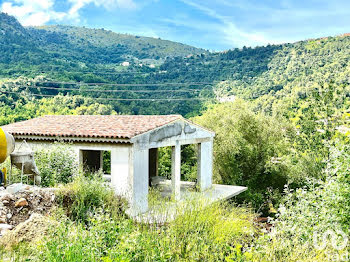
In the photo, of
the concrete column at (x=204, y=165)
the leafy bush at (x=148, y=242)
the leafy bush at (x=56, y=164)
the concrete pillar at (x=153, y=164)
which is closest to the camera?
the leafy bush at (x=148, y=242)

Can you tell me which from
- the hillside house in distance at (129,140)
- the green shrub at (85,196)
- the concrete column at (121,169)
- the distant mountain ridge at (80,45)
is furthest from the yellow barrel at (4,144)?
the distant mountain ridge at (80,45)

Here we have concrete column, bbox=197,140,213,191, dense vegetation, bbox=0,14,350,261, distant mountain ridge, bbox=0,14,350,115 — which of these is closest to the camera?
dense vegetation, bbox=0,14,350,261

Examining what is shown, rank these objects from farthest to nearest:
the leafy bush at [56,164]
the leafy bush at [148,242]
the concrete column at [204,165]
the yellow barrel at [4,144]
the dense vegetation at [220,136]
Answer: the concrete column at [204,165]
the leafy bush at [56,164]
the yellow barrel at [4,144]
the dense vegetation at [220,136]
the leafy bush at [148,242]

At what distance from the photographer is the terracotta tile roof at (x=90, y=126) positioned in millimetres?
14156

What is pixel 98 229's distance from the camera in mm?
6652

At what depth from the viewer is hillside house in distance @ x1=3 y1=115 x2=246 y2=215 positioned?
44.7 feet

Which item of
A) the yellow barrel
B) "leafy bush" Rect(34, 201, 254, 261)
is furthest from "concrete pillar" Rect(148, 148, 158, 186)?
"leafy bush" Rect(34, 201, 254, 261)

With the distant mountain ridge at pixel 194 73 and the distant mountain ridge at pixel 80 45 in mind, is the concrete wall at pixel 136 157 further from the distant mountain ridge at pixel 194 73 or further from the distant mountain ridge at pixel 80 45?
the distant mountain ridge at pixel 80 45

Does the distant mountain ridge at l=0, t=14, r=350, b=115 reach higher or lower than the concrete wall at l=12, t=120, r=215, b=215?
higher

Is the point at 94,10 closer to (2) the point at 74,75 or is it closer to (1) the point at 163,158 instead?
(2) the point at 74,75

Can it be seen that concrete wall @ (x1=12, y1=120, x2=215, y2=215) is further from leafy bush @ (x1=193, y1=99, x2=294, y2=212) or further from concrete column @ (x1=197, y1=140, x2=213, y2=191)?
leafy bush @ (x1=193, y1=99, x2=294, y2=212)

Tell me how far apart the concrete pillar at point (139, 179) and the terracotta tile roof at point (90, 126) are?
2.74ft

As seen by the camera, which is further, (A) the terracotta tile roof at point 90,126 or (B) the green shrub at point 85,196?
(A) the terracotta tile roof at point 90,126

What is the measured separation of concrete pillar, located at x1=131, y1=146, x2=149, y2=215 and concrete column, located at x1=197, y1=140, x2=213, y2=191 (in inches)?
187
